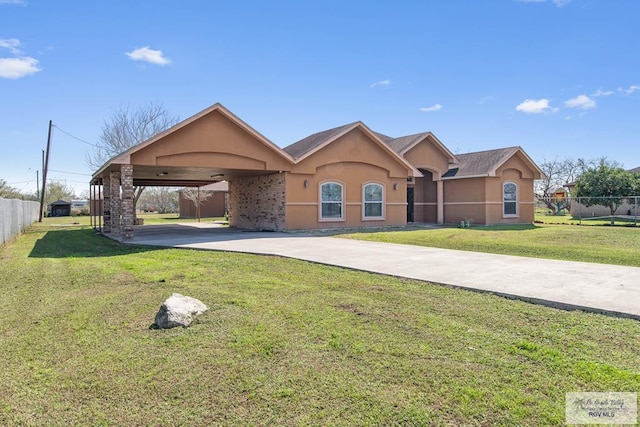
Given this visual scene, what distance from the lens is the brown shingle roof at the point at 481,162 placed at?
22250 mm

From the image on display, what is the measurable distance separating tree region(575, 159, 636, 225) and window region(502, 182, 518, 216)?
17.2ft

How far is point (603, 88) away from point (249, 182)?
22.2m

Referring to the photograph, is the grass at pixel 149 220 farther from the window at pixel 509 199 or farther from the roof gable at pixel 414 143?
the window at pixel 509 199

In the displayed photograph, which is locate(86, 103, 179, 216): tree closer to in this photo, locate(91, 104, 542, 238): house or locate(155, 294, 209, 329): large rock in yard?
locate(91, 104, 542, 238): house

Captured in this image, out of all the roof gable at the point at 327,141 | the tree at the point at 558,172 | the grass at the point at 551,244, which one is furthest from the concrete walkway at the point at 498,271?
the tree at the point at 558,172

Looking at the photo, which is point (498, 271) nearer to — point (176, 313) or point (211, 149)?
point (176, 313)

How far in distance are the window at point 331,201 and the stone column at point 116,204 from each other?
28.2 ft

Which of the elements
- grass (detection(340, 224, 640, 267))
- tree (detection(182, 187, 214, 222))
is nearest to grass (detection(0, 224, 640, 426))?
grass (detection(340, 224, 640, 267))

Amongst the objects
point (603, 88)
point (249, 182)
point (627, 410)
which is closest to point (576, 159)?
point (603, 88)

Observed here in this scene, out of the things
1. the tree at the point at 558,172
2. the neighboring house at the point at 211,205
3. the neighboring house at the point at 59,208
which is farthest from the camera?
the tree at the point at 558,172

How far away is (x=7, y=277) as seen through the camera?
330 inches

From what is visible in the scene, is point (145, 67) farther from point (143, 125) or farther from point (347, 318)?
point (347, 318)

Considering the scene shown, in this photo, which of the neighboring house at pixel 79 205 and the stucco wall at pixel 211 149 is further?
the neighboring house at pixel 79 205

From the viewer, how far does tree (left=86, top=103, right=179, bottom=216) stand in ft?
108
